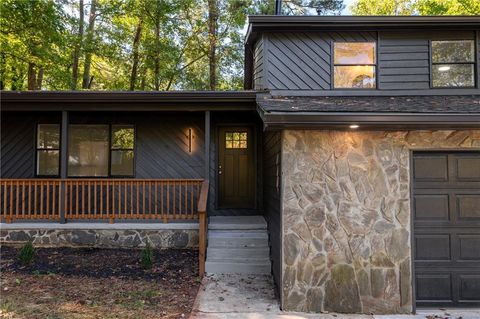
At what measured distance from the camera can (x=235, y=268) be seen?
628 cm

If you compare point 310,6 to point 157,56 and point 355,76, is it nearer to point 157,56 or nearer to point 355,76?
point 157,56

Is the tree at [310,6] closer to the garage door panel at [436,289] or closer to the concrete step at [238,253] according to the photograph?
the concrete step at [238,253]

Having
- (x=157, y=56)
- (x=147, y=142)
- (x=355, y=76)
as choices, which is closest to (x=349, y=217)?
(x=355, y=76)

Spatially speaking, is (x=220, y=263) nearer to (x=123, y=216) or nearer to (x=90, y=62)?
(x=123, y=216)

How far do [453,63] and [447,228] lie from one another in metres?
3.75

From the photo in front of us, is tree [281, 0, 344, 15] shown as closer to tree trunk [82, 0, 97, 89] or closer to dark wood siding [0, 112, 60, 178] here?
tree trunk [82, 0, 97, 89]

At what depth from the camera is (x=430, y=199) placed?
5059mm

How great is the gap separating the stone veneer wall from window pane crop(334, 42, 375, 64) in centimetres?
277

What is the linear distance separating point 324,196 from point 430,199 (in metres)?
1.50

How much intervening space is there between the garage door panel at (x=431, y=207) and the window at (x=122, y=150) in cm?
610

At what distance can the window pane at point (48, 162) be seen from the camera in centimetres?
845

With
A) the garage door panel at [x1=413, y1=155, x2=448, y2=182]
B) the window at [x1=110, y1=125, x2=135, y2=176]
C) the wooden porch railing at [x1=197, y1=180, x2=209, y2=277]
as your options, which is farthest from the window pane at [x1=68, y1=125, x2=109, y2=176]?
the garage door panel at [x1=413, y1=155, x2=448, y2=182]

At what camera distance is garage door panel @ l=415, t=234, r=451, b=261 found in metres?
5.00

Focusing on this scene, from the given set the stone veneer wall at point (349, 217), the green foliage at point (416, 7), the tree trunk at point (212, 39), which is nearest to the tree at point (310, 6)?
the tree trunk at point (212, 39)
